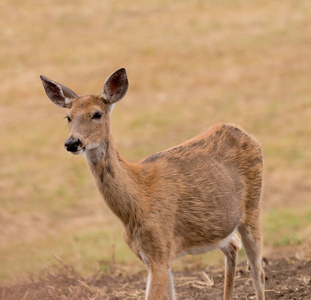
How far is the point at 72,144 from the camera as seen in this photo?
676cm

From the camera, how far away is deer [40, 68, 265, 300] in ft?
23.5

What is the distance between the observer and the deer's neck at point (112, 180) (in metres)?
7.15

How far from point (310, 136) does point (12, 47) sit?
21150 mm

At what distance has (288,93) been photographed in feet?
96.7

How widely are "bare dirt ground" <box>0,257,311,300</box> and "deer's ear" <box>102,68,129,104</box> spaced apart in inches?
83.0

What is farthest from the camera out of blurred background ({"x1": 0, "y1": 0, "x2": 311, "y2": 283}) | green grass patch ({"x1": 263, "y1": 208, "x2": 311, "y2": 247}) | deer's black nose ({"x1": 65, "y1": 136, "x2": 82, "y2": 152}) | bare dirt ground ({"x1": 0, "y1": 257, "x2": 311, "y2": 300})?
blurred background ({"x1": 0, "y1": 0, "x2": 311, "y2": 283})

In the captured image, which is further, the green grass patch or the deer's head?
the green grass patch

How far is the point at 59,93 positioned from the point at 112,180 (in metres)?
1.09

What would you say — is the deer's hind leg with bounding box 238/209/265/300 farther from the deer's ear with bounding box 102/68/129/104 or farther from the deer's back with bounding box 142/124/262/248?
the deer's ear with bounding box 102/68/129/104

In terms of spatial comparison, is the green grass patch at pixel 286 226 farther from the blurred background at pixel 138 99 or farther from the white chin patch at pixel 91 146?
the white chin patch at pixel 91 146

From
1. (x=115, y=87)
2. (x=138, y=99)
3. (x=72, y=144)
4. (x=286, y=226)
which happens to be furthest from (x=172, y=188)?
(x=138, y=99)

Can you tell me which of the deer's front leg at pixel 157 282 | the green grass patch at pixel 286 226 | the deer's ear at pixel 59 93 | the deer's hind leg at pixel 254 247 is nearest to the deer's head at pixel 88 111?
the deer's ear at pixel 59 93

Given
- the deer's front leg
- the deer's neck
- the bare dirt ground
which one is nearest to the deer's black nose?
the deer's neck

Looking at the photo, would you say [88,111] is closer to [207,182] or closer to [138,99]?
[207,182]
